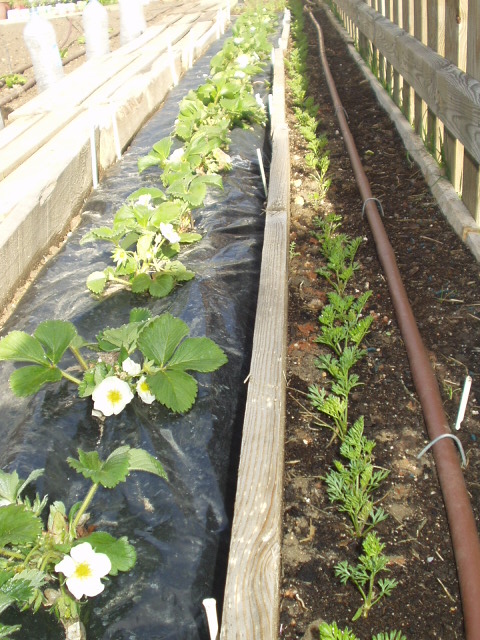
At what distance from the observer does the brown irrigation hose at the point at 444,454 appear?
5.54 feet

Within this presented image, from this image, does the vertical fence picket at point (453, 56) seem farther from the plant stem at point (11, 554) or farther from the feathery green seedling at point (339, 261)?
the plant stem at point (11, 554)

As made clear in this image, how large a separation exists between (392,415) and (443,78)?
217cm

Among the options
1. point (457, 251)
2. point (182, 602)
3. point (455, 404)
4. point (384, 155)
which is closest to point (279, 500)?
point (182, 602)

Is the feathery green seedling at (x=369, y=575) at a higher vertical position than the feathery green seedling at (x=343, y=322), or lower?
lower

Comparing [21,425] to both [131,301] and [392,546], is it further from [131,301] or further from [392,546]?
[392,546]

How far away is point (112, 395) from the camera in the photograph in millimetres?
2098

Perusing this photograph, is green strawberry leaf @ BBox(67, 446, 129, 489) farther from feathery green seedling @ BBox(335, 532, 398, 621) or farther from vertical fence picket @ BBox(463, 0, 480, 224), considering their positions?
vertical fence picket @ BBox(463, 0, 480, 224)

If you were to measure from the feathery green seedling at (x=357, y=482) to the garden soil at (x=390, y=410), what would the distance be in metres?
0.05

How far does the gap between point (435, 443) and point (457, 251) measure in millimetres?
1434

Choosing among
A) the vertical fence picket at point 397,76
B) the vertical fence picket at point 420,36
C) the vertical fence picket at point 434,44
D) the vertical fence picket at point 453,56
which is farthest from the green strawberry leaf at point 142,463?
the vertical fence picket at point 397,76

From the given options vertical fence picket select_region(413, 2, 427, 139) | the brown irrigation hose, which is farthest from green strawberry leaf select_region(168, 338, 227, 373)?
vertical fence picket select_region(413, 2, 427, 139)

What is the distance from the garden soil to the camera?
1.75 m

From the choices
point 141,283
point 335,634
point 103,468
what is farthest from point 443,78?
point 335,634

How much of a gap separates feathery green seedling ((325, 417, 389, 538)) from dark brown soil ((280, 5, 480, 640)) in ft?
0.16
